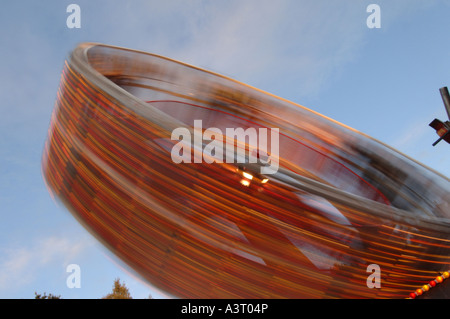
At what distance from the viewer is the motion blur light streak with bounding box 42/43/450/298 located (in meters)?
1.66

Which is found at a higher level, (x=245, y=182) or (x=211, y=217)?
(x=245, y=182)

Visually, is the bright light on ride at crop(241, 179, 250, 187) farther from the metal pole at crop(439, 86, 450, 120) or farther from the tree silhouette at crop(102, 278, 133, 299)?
the tree silhouette at crop(102, 278, 133, 299)

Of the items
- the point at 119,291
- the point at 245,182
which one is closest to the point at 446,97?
the point at 245,182

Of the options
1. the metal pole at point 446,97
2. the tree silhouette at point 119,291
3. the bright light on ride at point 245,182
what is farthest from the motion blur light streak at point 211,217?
the tree silhouette at point 119,291

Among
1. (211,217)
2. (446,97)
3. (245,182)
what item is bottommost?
(211,217)

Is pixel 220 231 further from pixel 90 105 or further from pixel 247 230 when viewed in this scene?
pixel 90 105

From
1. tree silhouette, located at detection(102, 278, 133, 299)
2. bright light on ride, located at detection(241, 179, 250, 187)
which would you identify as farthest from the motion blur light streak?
tree silhouette, located at detection(102, 278, 133, 299)

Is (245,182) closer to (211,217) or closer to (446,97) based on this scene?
(211,217)

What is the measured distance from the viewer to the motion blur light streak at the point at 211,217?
166cm

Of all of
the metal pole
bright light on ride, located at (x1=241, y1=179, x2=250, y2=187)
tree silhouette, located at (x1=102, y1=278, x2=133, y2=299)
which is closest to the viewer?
bright light on ride, located at (x1=241, y1=179, x2=250, y2=187)

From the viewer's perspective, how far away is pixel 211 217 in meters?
1.73

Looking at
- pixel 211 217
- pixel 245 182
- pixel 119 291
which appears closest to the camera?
pixel 245 182

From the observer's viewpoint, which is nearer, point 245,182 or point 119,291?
point 245,182
